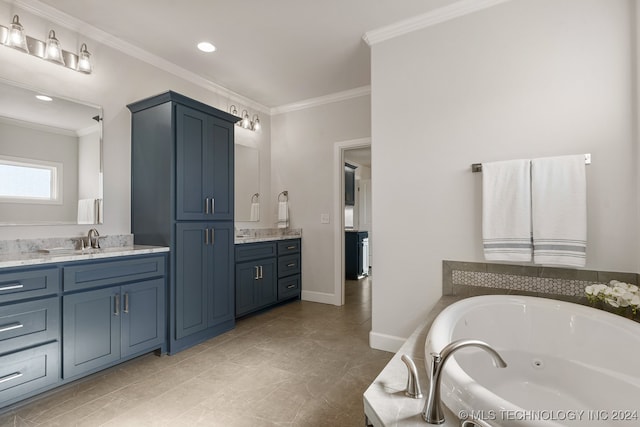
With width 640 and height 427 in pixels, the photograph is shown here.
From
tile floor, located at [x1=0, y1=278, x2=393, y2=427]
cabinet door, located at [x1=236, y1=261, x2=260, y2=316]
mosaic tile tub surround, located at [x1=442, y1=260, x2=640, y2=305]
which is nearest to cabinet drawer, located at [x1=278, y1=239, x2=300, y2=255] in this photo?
cabinet door, located at [x1=236, y1=261, x2=260, y2=316]

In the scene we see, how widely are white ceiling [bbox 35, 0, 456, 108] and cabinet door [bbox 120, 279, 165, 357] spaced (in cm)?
208

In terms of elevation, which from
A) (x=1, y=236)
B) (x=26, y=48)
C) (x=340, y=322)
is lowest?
(x=340, y=322)

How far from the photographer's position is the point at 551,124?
2039mm

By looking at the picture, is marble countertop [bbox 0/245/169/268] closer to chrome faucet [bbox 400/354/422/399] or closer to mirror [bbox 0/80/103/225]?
mirror [bbox 0/80/103/225]

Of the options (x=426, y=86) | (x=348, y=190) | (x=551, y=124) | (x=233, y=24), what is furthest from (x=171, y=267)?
(x=348, y=190)

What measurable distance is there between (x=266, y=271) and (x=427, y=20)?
9.61 feet

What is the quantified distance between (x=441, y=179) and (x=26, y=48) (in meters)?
3.14


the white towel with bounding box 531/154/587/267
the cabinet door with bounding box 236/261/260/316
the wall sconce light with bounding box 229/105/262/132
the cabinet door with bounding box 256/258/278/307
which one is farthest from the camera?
the wall sconce light with bounding box 229/105/262/132

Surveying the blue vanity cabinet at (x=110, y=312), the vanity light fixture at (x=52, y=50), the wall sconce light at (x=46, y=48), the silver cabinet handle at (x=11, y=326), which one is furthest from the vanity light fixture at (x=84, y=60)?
the silver cabinet handle at (x=11, y=326)

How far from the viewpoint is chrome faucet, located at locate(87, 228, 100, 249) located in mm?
2454

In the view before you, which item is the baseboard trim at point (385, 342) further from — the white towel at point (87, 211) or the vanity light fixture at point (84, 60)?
the vanity light fixture at point (84, 60)

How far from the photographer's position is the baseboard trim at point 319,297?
13.4ft

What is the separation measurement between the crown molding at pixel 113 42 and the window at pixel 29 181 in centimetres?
110

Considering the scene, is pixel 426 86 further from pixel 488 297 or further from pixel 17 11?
pixel 17 11
